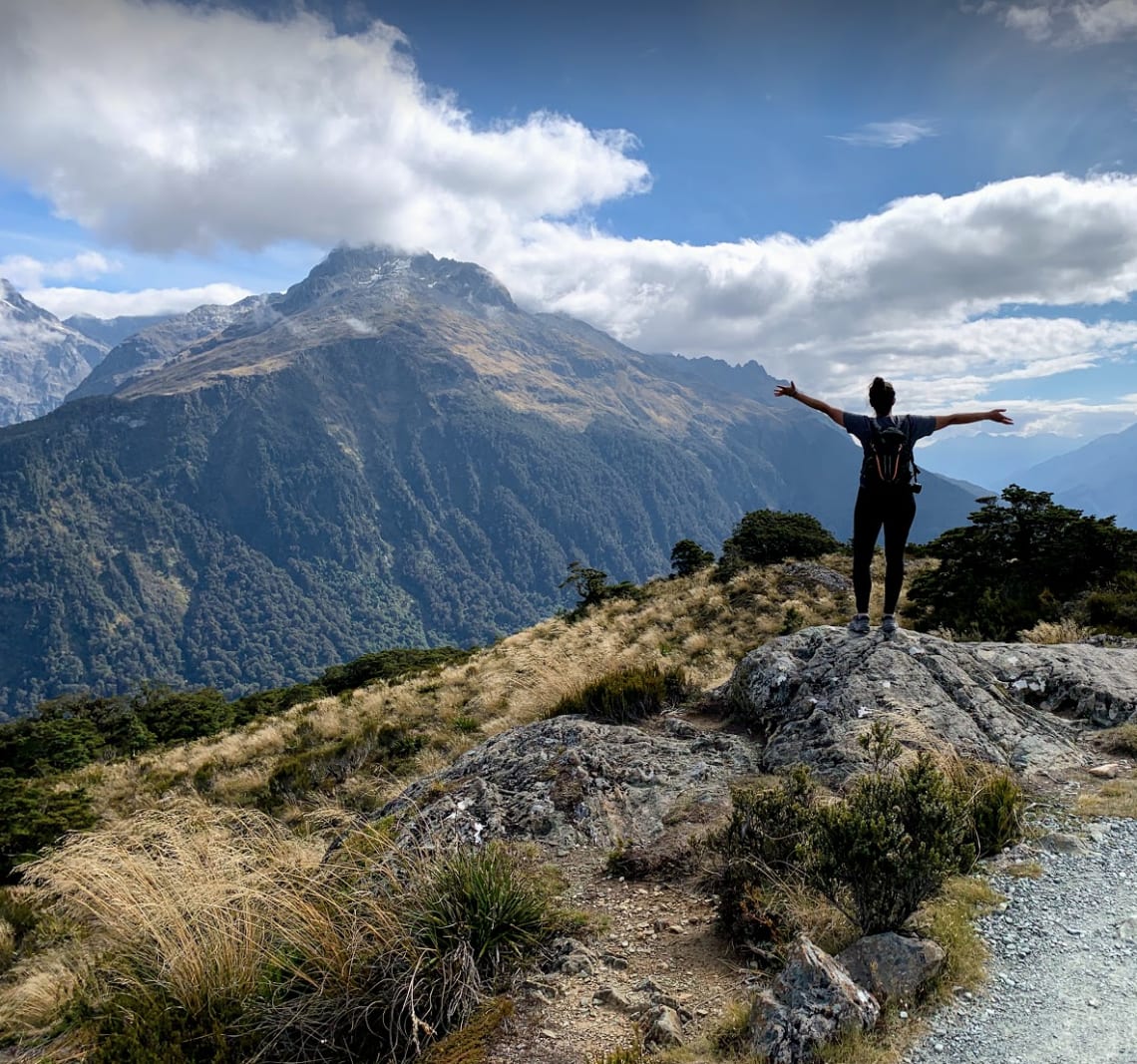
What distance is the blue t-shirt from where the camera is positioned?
7.51 metres

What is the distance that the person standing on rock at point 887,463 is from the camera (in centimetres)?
748

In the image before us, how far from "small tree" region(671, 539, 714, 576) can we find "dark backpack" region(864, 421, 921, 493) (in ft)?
69.2

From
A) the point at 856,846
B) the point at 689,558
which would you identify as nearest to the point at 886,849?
the point at 856,846

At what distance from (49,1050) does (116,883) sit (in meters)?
1.27

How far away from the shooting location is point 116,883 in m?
4.73

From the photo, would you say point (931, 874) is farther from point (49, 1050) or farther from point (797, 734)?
point (49, 1050)

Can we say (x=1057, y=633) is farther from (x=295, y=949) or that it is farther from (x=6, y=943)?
(x=6, y=943)

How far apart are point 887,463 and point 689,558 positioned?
22978mm

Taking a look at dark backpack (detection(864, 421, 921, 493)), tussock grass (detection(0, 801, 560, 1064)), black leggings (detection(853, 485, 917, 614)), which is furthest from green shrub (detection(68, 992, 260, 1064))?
dark backpack (detection(864, 421, 921, 493))

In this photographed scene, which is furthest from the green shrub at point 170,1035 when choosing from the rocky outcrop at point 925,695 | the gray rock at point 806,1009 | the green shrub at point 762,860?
the rocky outcrop at point 925,695

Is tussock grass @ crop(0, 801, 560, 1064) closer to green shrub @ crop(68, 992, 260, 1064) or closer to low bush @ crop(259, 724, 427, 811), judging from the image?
green shrub @ crop(68, 992, 260, 1064)

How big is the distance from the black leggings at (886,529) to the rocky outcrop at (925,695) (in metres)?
0.70

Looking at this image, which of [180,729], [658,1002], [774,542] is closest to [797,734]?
[658,1002]

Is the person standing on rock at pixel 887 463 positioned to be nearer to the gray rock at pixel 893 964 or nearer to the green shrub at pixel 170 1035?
the gray rock at pixel 893 964
